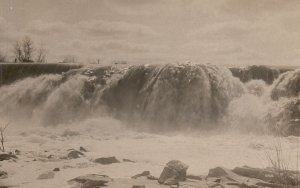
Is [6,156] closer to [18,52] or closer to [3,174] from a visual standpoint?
[3,174]

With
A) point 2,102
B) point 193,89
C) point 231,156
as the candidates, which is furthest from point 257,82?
point 2,102

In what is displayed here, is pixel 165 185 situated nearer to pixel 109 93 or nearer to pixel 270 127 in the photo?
pixel 270 127

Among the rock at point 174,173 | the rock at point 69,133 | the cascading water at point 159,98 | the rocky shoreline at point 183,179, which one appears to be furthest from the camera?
the cascading water at point 159,98

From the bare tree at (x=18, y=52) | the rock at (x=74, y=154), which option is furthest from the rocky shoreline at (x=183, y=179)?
the bare tree at (x=18, y=52)

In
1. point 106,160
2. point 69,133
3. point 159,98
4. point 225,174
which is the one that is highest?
point 159,98

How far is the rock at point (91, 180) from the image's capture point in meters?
7.00

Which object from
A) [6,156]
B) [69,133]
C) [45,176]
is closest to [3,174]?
[45,176]

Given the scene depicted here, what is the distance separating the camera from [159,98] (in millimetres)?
15836

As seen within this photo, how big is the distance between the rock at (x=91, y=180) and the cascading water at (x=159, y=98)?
24.2 feet

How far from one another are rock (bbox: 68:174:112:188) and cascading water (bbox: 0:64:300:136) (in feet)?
24.2

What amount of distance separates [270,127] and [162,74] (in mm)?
4450

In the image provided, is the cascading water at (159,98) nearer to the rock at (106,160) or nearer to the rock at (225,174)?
the rock at (106,160)

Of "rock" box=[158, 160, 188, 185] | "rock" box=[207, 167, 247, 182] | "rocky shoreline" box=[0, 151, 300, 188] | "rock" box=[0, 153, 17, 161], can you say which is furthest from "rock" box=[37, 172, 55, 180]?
"rock" box=[207, 167, 247, 182]

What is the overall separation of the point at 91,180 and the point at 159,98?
890 cm
